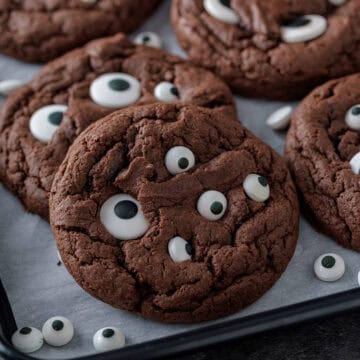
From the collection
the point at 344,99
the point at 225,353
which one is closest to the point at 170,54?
the point at 344,99

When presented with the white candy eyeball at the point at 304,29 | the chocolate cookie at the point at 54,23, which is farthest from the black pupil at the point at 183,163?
the chocolate cookie at the point at 54,23

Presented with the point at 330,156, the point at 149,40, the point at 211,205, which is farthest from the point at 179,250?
the point at 149,40

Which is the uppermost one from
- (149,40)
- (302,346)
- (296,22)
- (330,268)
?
(296,22)

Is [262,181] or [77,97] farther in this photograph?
[77,97]

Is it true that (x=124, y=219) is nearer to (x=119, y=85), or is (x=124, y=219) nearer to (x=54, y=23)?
(x=119, y=85)

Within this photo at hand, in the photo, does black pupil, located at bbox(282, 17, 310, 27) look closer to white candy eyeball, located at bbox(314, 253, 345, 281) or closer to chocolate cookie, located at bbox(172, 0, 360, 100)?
chocolate cookie, located at bbox(172, 0, 360, 100)

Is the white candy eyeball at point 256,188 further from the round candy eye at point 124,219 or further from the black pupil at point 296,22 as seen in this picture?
the black pupil at point 296,22
